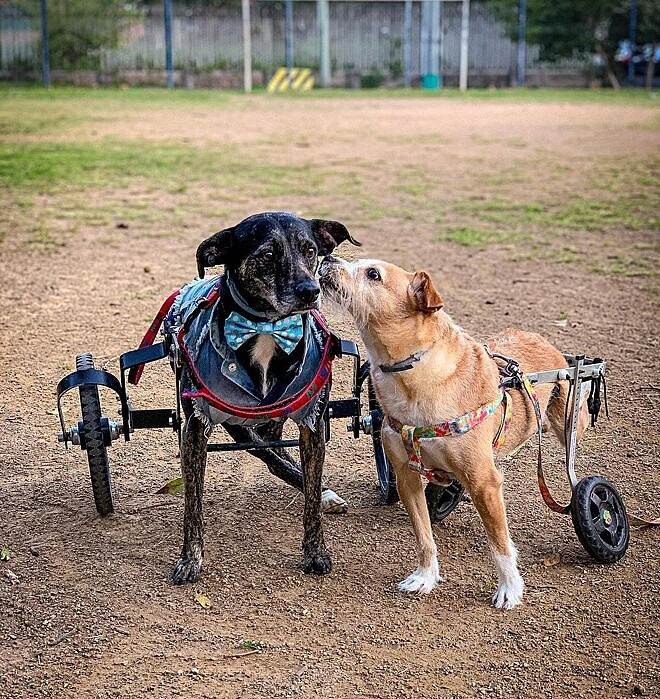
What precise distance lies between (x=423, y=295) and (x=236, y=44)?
3456 cm

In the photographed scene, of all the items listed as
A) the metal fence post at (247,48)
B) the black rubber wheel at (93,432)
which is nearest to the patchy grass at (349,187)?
the black rubber wheel at (93,432)

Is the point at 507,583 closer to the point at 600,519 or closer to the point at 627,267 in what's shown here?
the point at 600,519

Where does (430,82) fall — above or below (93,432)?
above

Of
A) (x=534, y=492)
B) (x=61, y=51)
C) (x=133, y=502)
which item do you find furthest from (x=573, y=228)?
(x=61, y=51)

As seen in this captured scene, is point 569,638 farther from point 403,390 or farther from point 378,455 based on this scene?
point 378,455

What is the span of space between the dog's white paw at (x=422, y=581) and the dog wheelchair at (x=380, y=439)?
502 millimetres

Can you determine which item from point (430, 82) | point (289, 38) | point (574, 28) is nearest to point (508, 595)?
point (289, 38)

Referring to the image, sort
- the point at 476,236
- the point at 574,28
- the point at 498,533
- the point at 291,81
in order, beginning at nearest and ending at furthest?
the point at 498,533 < the point at 476,236 < the point at 291,81 < the point at 574,28

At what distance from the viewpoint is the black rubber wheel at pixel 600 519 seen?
13.0ft

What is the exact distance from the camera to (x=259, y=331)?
3.80 m

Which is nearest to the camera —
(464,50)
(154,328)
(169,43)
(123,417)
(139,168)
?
(123,417)

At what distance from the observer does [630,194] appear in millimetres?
13023

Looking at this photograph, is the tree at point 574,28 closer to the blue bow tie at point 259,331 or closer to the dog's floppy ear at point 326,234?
the dog's floppy ear at point 326,234

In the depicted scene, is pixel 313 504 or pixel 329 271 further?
pixel 313 504
